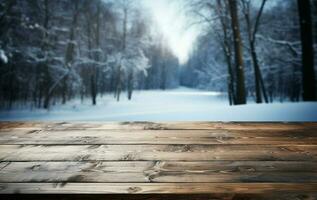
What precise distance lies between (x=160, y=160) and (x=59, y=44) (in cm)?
2002

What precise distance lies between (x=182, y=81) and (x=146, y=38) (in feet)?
219

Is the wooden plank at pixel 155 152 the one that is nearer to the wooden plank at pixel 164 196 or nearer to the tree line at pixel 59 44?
the wooden plank at pixel 164 196

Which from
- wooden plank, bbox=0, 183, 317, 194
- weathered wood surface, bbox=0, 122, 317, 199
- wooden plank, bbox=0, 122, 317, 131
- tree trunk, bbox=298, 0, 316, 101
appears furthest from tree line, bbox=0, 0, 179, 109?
wooden plank, bbox=0, 183, 317, 194

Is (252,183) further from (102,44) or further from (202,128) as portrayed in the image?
(102,44)

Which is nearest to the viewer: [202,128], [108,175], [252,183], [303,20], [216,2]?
[252,183]

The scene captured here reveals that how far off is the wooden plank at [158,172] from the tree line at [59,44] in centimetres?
1062

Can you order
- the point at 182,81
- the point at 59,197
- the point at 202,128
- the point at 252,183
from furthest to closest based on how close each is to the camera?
the point at 182,81 < the point at 202,128 < the point at 252,183 < the point at 59,197

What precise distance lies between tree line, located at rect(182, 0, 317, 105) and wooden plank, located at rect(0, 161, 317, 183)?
22.2 feet

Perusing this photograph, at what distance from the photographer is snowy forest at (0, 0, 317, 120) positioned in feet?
39.1

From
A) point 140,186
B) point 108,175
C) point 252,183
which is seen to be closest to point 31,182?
point 108,175

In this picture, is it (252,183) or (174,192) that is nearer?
(174,192)

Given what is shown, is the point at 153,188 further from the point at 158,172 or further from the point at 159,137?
the point at 159,137

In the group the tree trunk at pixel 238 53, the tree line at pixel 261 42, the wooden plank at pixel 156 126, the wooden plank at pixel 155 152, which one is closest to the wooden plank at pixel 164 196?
the wooden plank at pixel 155 152

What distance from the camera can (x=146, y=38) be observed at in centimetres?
2262
